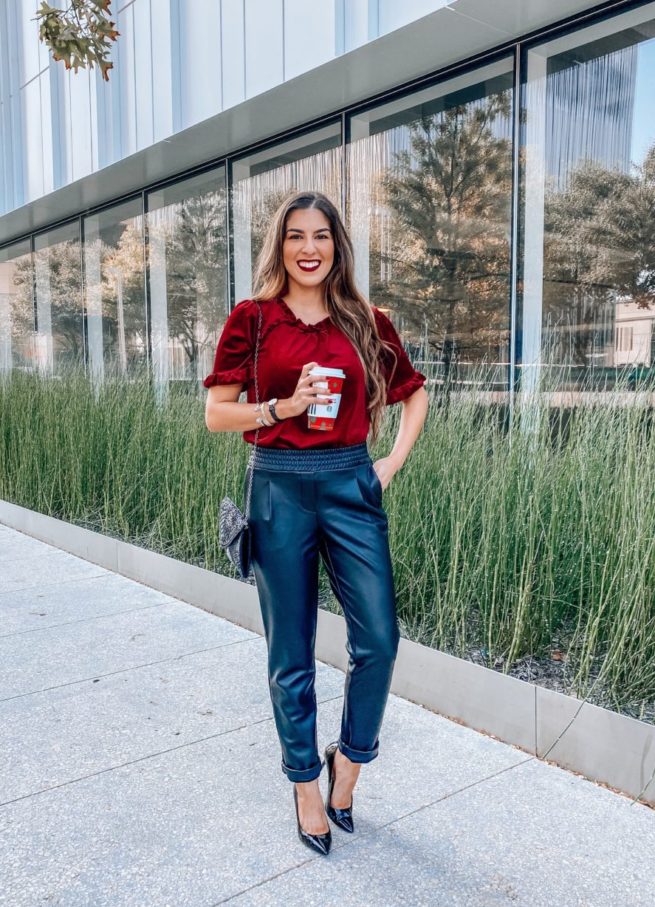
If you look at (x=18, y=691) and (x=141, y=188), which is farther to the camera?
(x=141, y=188)

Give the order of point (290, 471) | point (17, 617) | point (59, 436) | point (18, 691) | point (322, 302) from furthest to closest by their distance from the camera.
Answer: point (59, 436)
point (17, 617)
point (18, 691)
point (322, 302)
point (290, 471)

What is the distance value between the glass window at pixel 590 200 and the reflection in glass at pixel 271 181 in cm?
212

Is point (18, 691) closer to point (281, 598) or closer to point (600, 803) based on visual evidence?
point (281, 598)

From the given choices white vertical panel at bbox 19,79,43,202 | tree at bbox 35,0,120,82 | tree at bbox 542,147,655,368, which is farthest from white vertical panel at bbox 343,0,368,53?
white vertical panel at bbox 19,79,43,202

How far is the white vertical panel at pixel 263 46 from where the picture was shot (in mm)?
6008

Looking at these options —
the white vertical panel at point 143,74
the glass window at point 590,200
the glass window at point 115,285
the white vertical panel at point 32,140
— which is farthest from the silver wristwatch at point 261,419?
the white vertical panel at point 32,140

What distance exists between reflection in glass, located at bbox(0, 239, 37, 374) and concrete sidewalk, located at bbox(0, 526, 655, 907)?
429 inches

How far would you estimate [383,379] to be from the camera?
2.05m

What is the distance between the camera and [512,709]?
2516 millimetres

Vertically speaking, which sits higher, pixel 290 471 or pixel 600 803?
pixel 290 471

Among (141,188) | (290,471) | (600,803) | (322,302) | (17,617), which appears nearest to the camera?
(290,471)

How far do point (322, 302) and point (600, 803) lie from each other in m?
1.55

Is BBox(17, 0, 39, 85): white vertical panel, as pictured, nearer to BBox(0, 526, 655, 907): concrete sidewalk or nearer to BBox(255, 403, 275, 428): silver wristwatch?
BBox(0, 526, 655, 907): concrete sidewalk

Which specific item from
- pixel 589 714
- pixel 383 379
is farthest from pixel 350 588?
pixel 589 714
